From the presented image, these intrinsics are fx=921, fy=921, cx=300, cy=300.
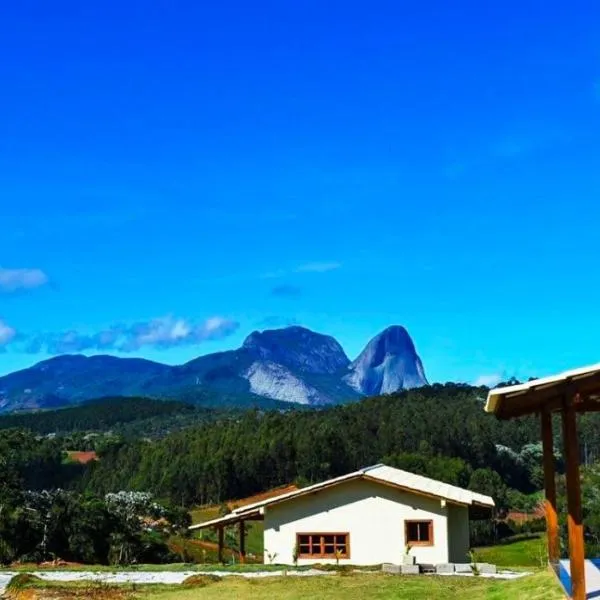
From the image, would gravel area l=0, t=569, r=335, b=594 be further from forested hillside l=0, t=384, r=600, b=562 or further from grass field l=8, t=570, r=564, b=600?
forested hillside l=0, t=384, r=600, b=562

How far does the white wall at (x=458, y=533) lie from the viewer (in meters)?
29.0

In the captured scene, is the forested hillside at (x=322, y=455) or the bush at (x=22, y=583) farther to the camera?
the forested hillside at (x=322, y=455)

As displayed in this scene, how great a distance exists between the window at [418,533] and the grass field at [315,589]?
848cm

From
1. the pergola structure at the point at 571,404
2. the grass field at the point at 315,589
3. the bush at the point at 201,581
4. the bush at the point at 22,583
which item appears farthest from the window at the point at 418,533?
the pergola structure at the point at 571,404

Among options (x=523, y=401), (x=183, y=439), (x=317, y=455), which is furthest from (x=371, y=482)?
(x=183, y=439)

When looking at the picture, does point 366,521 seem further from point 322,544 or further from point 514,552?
point 514,552

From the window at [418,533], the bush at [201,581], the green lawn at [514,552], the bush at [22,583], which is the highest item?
the window at [418,533]

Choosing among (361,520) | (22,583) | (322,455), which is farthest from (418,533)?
(322,455)

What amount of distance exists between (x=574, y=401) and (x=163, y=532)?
38755 mm

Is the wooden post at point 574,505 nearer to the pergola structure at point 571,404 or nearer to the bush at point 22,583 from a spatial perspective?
the pergola structure at point 571,404

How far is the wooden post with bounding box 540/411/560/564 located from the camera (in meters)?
12.6

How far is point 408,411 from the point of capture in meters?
114

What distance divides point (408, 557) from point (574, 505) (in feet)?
56.7

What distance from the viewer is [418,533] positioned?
29.2 meters
